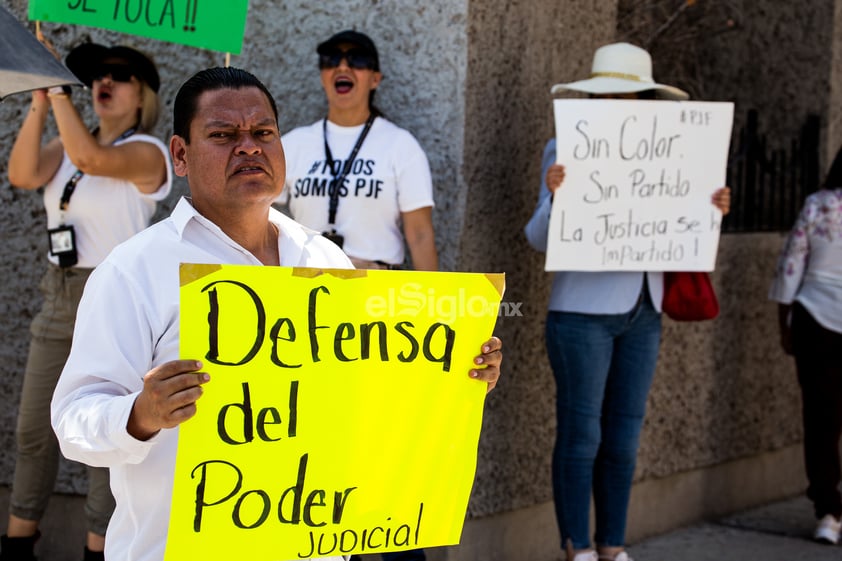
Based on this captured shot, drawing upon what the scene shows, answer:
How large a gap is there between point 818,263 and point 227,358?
4.40 metres

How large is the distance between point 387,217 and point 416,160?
9.3 inches

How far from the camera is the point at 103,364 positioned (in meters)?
2.25

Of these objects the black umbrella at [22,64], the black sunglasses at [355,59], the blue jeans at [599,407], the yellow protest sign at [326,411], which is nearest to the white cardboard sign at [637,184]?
the blue jeans at [599,407]

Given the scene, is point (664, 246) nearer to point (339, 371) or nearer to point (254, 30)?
point (254, 30)

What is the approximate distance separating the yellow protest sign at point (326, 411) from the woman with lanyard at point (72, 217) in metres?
2.25

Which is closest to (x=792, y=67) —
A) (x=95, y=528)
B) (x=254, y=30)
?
(x=254, y=30)

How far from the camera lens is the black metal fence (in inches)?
271

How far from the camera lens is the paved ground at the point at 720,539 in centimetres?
520

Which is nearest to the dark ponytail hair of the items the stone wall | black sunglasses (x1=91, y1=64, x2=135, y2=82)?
the stone wall

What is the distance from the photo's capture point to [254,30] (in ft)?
17.1

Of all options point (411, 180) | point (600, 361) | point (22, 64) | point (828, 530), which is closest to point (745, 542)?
point (828, 530)

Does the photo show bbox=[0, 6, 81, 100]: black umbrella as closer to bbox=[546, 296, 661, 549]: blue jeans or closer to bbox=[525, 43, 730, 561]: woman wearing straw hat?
bbox=[525, 43, 730, 561]: woman wearing straw hat

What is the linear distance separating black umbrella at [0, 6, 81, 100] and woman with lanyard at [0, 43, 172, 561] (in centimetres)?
123

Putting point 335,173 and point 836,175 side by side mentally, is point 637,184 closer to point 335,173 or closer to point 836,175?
point 335,173
